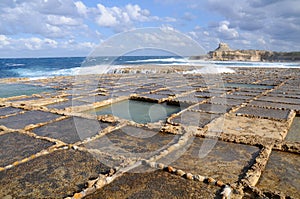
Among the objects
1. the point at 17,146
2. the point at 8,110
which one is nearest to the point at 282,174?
the point at 17,146

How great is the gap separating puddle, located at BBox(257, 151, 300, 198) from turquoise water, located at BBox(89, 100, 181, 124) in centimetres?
356

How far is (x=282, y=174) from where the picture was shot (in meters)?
3.62

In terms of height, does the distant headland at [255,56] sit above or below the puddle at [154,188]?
above

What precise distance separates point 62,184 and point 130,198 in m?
1.06

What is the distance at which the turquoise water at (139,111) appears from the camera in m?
7.36

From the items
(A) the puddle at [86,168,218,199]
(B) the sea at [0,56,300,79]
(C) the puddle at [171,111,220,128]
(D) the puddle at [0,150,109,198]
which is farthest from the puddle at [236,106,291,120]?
(B) the sea at [0,56,300,79]

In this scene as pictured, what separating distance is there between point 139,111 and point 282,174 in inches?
204

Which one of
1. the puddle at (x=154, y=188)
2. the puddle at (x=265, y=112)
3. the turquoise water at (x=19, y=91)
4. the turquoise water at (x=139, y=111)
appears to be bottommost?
the puddle at (x=154, y=188)

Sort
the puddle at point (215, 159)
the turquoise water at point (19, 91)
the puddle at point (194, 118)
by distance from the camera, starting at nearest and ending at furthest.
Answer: the puddle at point (215, 159)
the puddle at point (194, 118)
the turquoise water at point (19, 91)

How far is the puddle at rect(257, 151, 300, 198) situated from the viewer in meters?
3.24

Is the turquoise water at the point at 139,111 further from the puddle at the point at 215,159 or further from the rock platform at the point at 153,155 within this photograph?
the puddle at the point at 215,159

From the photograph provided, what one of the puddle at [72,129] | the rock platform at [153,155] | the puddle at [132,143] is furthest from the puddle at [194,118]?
the puddle at [72,129]

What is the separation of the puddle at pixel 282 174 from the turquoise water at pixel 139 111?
3560 mm

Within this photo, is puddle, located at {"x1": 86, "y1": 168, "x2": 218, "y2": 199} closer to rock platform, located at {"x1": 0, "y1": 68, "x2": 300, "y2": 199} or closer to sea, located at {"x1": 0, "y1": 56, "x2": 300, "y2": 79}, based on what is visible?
rock platform, located at {"x1": 0, "y1": 68, "x2": 300, "y2": 199}
